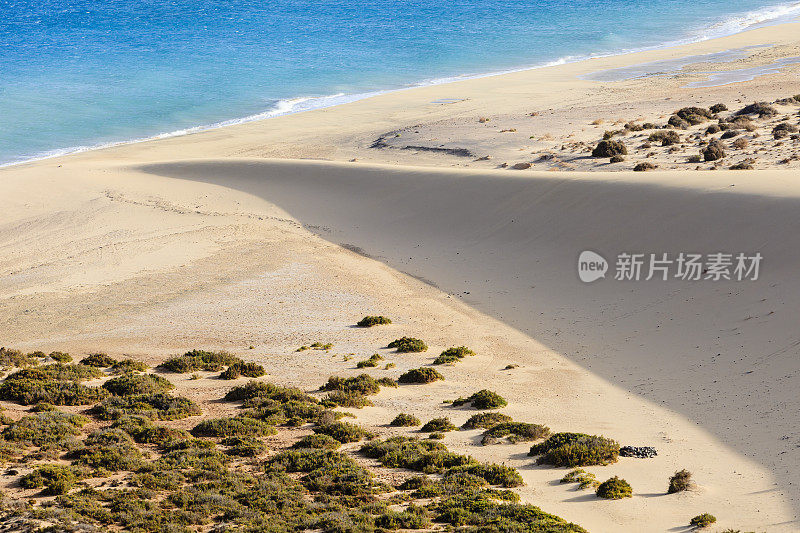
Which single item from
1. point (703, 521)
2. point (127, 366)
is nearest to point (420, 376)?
point (127, 366)

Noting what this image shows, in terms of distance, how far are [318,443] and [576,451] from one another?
481cm

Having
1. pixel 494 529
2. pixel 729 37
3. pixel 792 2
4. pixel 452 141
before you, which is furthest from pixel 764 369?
pixel 792 2

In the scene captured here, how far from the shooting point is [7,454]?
15.2 metres

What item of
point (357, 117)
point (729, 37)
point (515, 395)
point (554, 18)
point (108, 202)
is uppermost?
point (554, 18)

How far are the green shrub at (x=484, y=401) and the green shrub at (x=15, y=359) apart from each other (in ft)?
37.3

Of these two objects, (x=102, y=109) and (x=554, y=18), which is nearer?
(x=102, y=109)

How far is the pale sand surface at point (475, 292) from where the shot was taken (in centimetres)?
1698

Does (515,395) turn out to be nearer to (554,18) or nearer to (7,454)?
(7,454)

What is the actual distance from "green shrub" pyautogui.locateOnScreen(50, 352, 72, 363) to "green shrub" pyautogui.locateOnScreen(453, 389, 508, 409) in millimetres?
10649

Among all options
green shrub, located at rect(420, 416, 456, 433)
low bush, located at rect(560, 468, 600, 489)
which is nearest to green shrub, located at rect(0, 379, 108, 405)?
green shrub, located at rect(420, 416, 456, 433)

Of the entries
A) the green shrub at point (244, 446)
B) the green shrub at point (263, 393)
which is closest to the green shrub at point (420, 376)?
the green shrub at point (263, 393)

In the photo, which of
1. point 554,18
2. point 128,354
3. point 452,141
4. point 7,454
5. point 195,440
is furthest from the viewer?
point 554,18

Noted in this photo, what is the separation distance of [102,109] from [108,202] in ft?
106

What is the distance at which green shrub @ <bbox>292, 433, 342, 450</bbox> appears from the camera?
1636cm
